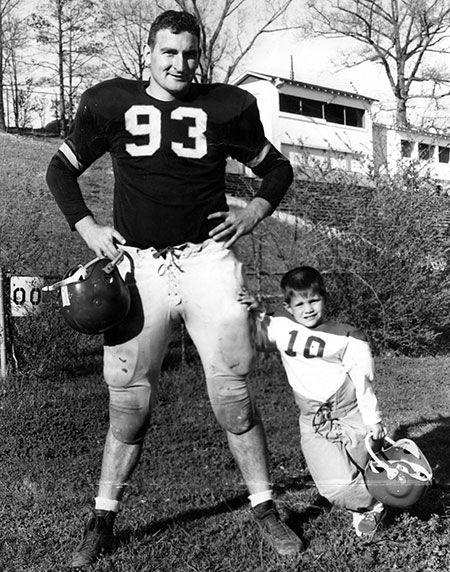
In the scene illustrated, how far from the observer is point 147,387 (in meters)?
3.36

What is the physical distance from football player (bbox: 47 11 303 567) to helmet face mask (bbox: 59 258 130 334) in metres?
0.09

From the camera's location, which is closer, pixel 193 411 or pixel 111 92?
pixel 111 92

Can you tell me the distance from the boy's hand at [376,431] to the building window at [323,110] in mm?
31019

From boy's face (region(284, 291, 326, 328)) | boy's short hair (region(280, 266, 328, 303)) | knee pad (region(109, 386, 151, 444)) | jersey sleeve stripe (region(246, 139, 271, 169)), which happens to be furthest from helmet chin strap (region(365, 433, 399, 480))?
jersey sleeve stripe (region(246, 139, 271, 169))

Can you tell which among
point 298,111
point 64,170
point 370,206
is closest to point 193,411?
point 64,170

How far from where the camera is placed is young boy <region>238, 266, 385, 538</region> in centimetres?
361

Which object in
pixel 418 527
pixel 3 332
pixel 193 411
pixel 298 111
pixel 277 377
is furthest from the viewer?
pixel 298 111

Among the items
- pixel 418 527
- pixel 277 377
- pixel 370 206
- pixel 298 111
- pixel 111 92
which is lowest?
pixel 277 377

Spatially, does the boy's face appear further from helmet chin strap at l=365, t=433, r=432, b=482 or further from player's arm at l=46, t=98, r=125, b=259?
player's arm at l=46, t=98, r=125, b=259

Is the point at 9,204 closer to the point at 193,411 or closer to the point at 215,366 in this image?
the point at 193,411

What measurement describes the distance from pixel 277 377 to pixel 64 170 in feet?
17.6

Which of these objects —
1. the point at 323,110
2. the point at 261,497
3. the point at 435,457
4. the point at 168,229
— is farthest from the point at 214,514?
the point at 323,110

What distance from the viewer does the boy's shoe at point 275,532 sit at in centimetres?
331

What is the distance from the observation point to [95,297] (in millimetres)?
3178
